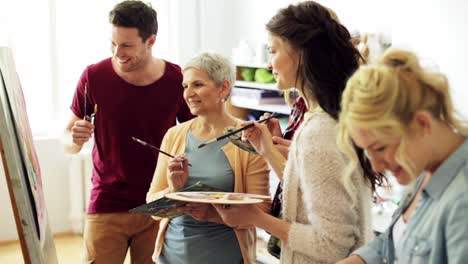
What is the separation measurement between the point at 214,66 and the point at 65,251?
246 cm

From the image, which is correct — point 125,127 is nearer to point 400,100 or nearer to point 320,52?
point 320,52

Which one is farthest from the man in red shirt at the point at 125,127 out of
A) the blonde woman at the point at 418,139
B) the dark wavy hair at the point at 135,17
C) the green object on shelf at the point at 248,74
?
the green object on shelf at the point at 248,74

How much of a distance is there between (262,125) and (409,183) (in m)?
0.75

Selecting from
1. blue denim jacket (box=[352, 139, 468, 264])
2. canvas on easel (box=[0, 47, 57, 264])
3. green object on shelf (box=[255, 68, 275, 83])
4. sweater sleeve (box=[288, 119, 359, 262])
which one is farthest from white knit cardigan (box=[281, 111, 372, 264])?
green object on shelf (box=[255, 68, 275, 83])

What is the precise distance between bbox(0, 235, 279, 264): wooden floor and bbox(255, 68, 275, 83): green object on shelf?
100cm

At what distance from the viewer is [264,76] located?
3.94 m

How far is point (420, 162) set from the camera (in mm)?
1154

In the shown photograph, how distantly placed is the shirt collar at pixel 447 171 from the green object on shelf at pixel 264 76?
2756mm

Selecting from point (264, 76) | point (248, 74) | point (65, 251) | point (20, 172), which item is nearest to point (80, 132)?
point (20, 172)

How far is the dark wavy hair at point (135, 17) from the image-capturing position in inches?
97.0

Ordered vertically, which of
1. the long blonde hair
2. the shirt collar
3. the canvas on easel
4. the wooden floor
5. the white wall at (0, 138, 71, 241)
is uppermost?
the long blonde hair

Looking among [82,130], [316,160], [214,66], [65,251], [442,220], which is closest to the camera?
[442,220]

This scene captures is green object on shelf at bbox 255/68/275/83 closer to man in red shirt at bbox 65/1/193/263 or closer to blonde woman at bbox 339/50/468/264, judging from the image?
man in red shirt at bbox 65/1/193/263

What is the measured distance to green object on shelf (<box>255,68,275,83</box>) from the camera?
3901 mm
